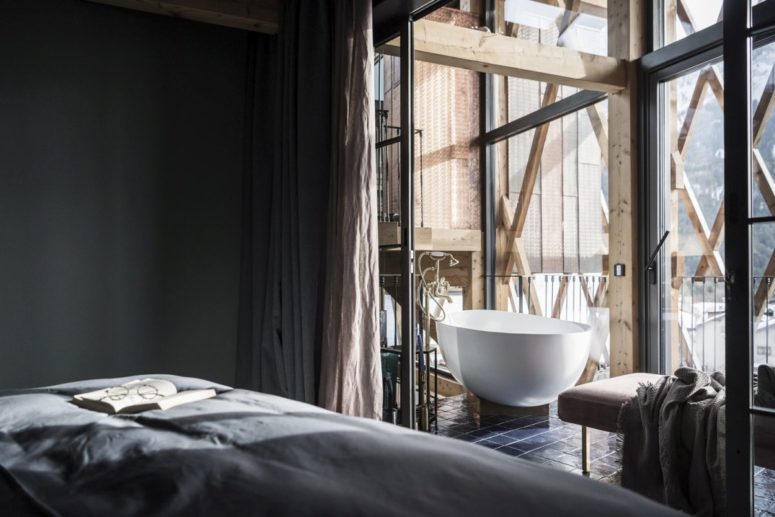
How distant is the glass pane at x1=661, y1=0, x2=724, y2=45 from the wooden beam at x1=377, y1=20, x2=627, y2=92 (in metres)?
0.33

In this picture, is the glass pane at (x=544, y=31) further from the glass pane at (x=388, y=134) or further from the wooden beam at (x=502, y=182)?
the glass pane at (x=388, y=134)

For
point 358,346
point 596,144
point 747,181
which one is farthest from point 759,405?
point 596,144

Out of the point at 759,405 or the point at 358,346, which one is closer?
the point at 759,405

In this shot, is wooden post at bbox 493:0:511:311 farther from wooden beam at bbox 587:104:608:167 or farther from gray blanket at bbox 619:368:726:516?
gray blanket at bbox 619:368:726:516

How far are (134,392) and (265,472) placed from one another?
727 mm

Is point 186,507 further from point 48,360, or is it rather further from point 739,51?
point 48,360

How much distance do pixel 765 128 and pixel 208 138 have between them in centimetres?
289

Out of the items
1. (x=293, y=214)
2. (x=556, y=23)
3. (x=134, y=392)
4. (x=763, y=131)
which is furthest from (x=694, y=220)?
(x=134, y=392)

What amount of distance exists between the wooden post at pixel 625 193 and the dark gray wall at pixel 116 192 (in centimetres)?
234

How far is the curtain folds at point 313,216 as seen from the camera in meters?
2.72

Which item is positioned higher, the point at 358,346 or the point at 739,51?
the point at 739,51

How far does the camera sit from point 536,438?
11.6 ft

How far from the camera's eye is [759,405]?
173cm

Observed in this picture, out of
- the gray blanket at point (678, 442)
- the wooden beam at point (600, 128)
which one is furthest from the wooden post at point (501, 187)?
the gray blanket at point (678, 442)
